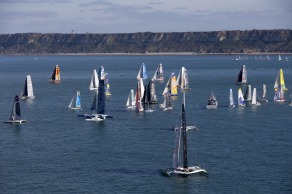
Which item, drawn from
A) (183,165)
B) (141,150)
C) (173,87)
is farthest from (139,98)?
(183,165)

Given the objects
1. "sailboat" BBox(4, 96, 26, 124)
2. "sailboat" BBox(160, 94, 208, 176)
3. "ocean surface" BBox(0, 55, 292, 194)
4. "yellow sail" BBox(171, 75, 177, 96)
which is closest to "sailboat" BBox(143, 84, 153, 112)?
"ocean surface" BBox(0, 55, 292, 194)

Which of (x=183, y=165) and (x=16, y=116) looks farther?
(x=16, y=116)

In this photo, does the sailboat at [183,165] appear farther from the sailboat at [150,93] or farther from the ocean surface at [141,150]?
the sailboat at [150,93]

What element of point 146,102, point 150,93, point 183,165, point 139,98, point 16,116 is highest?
point 150,93

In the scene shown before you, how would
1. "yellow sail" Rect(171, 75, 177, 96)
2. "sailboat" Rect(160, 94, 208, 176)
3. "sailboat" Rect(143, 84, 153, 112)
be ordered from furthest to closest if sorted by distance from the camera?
"yellow sail" Rect(171, 75, 177, 96) < "sailboat" Rect(143, 84, 153, 112) < "sailboat" Rect(160, 94, 208, 176)

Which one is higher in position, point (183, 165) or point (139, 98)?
point (139, 98)

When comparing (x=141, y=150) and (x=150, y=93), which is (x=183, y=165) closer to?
(x=141, y=150)

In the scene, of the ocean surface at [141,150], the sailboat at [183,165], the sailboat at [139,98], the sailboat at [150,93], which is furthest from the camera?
the sailboat at [150,93]

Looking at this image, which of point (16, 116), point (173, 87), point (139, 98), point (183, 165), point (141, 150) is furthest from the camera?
point (173, 87)

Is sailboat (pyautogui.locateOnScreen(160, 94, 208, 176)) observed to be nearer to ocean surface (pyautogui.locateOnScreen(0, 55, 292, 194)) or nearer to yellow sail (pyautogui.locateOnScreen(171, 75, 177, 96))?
ocean surface (pyautogui.locateOnScreen(0, 55, 292, 194))

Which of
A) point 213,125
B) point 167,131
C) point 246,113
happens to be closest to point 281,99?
point 246,113

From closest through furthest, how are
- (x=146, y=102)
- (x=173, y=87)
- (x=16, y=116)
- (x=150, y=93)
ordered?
(x=16, y=116) < (x=146, y=102) < (x=150, y=93) < (x=173, y=87)

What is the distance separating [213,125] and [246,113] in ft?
36.9

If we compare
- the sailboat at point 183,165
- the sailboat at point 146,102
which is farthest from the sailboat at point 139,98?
the sailboat at point 183,165
